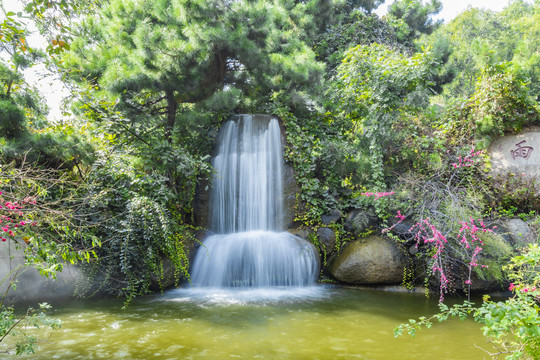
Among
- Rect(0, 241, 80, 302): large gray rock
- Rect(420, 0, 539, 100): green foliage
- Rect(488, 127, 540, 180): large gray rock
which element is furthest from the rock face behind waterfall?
Rect(420, 0, 539, 100): green foliage

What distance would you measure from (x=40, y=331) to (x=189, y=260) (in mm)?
2721

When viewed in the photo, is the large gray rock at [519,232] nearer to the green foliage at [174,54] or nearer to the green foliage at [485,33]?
the green foliage at [174,54]

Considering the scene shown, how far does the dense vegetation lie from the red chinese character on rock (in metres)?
0.46

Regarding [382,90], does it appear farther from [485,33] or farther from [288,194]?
[485,33]

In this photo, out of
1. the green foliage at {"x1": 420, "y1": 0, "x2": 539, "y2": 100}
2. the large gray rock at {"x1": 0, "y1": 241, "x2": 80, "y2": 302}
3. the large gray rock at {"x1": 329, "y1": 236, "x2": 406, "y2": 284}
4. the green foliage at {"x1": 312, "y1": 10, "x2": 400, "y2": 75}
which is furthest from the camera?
the green foliage at {"x1": 420, "y1": 0, "x2": 539, "y2": 100}

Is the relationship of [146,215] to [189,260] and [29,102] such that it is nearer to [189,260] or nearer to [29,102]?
[189,260]

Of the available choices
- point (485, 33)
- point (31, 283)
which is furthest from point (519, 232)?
point (485, 33)

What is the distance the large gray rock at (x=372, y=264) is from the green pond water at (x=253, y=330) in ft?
1.91

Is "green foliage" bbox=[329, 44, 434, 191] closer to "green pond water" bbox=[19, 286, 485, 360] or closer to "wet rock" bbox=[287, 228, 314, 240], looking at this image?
"wet rock" bbox=[287, 228, 314, 240]

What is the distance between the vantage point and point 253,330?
12.0 ft

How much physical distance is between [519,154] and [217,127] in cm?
636

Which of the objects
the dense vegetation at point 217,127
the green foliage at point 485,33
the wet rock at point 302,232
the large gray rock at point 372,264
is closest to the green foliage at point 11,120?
the dense vegetation at point 217,127

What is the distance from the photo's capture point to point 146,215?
509 cm

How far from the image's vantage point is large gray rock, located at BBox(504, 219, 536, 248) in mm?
5398
